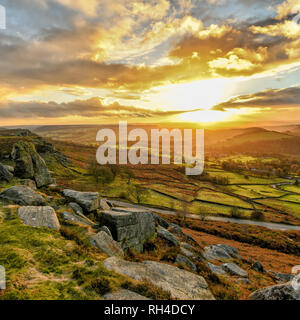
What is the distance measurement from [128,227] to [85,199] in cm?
645

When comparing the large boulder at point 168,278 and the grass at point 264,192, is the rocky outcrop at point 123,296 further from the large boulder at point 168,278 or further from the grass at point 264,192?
Result: the grass at point 264,192

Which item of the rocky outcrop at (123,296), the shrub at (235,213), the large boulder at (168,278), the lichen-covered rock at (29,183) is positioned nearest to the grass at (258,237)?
the shrub at (235,213)

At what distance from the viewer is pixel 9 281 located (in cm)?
761

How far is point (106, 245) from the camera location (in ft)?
42.1

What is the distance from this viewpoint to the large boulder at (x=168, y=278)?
9.41 meters

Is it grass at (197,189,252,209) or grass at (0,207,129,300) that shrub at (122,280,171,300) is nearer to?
grass at (0,207,129,300)

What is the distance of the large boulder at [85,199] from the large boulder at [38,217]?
4.57 metres

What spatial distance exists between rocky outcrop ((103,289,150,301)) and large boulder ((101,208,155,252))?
24.4 feet

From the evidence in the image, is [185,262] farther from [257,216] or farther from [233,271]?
[257,216]

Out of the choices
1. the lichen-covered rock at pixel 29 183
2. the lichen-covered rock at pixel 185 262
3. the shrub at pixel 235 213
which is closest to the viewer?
the lichen-covered rock at pixel 185 262

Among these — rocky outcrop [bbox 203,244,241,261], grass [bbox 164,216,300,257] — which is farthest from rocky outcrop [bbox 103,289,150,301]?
grass [bbox 164,216,300,257]
